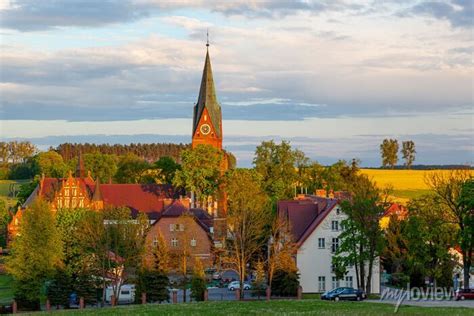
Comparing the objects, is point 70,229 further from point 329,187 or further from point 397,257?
point 329,187

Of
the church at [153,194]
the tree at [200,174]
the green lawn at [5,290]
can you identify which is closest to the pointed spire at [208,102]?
the church at [153,194]

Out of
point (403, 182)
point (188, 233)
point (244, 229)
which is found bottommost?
point (244, 229)

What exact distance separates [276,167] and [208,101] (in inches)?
927

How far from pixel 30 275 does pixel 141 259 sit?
913cm

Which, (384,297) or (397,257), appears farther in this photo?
(397,257)

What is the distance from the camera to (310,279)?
7700 cm

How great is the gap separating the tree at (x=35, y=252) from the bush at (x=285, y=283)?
17.8 metres

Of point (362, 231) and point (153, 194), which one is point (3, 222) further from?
point (362, 231)

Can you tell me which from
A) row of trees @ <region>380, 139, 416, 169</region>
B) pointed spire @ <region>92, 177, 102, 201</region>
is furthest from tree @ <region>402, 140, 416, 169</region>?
pointed spire @ <region>92, 177, 102, 201</region>

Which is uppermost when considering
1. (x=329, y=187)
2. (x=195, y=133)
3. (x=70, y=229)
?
(x=195, y=133)

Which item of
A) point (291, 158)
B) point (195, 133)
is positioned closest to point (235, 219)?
point (291, 158)

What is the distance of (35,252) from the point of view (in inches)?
2773

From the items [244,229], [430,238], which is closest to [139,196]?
[244,229]

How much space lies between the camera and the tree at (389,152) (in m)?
188
